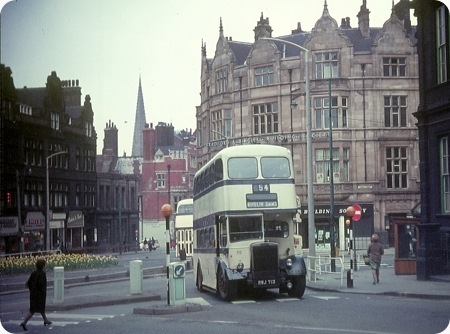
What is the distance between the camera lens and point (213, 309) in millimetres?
18359

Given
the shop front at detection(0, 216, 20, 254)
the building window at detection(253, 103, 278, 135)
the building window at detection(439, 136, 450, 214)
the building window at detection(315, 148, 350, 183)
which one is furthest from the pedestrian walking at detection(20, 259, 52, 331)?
the building window at detection(439, 136, 450, 214)

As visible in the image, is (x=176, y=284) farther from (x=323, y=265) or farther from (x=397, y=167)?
(x=397, y=167)

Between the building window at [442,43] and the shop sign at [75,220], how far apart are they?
9.40 m

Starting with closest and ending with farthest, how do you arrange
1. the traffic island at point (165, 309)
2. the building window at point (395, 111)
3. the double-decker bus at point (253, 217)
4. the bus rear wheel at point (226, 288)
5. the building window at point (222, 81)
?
the traffic island at point (165, 309)
the building window at point (395, 111)
the double-decker bus at point (253, 217)
the building window at point (222, 81)
the bus rear wheel at point (226, 288)

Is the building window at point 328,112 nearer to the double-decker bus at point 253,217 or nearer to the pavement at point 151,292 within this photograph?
the double-decker bus at point 253,217

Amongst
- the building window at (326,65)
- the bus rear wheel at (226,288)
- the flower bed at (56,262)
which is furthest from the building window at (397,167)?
the flower bed at (56,262)

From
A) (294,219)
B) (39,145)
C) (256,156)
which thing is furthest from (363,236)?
(39,145)

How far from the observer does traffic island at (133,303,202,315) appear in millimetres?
17516

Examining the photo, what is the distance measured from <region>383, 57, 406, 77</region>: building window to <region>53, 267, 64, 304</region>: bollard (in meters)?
8.00

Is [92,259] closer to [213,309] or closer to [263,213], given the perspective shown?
[213,309]

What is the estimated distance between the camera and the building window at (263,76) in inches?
845

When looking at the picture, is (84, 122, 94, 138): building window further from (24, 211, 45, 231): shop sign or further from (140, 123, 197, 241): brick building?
(24, 211, 45, 231): shop sign

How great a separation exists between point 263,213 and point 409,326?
19.0ft

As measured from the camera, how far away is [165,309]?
57.6 ft
